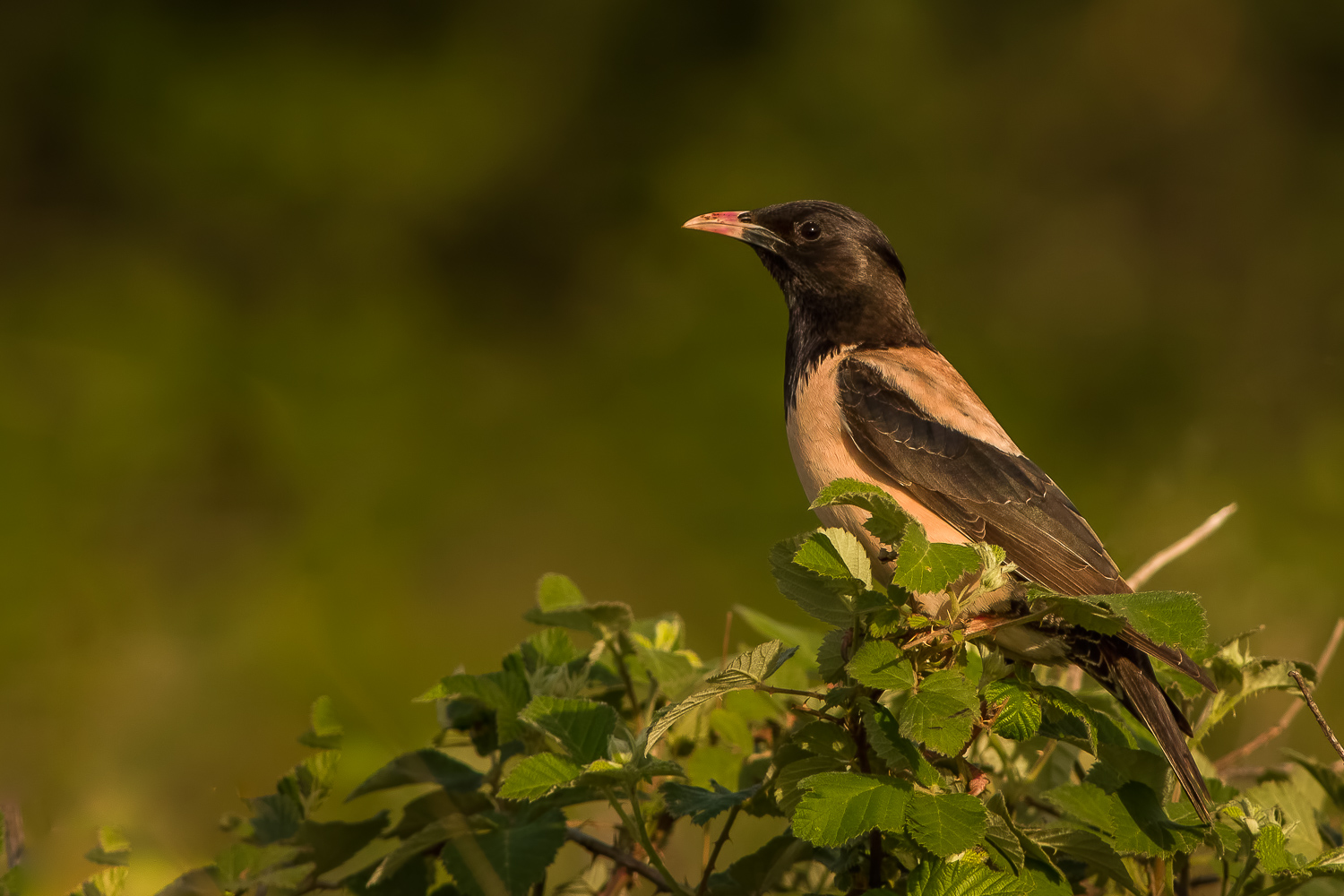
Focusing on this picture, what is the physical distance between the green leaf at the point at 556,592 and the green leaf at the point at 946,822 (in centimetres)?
89

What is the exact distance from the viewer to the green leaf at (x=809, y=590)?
170cm

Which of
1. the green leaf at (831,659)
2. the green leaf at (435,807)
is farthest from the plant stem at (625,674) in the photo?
the green leaf at (831,659)

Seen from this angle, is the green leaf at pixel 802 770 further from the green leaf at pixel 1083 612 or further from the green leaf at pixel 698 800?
the green leaf at pixel 1083 612

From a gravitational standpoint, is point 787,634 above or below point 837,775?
above

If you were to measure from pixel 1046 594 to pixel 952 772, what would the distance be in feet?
1.58

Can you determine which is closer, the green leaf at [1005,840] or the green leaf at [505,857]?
the green leaf at [1005,840]

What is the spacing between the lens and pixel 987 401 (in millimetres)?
6172

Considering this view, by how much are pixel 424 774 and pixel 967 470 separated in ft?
4.95

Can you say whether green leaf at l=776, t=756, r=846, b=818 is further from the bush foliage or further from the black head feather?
the black head feather

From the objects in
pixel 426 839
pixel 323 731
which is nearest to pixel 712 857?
pixel 426 839

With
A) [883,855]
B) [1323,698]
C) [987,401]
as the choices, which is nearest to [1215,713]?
[883,855]

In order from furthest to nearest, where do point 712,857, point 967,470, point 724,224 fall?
point 724,224 < point 967,470 < point 712,857

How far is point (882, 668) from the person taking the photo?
1.56 meters

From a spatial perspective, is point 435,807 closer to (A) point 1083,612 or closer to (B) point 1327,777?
(A) point 1083,612
